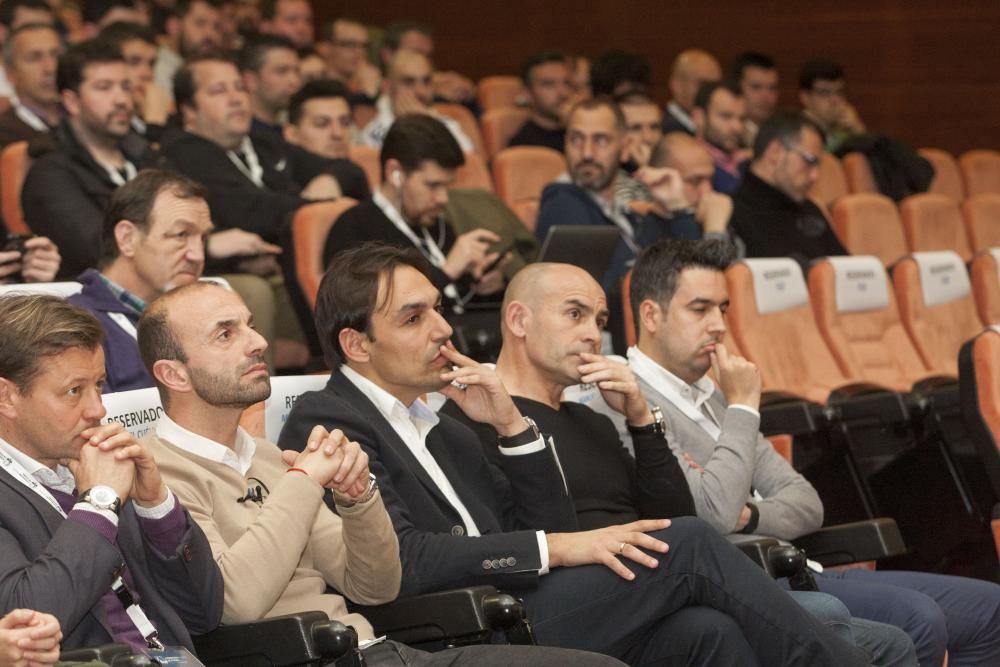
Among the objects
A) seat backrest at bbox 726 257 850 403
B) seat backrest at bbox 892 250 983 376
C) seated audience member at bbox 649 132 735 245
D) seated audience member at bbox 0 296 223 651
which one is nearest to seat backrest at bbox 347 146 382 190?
seated audience member at bbox 649 132 735 245

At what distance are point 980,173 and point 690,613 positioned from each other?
237 inches

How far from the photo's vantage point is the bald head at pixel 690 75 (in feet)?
26.0

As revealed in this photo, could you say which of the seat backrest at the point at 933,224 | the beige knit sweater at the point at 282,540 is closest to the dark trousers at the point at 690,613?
the beige knit sweater at the point at 282,540

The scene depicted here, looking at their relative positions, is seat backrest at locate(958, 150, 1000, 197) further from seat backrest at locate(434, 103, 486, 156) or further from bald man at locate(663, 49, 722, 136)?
seat backrest at locate(434, 103, 486, 156)

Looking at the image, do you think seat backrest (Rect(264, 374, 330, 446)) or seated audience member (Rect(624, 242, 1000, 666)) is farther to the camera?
seated audience member (Rect(624, 242, 1000, 666))

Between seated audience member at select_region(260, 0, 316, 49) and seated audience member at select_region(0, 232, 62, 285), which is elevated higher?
seated audience member at select_region(260, 0, 316, 49)

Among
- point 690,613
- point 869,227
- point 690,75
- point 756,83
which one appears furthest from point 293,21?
point 690,613

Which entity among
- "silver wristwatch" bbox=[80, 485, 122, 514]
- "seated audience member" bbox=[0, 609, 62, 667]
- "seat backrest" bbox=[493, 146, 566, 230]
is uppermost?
"silver wristwatch" bbox=[80, 485, 122, 514]

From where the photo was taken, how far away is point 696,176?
5.72m

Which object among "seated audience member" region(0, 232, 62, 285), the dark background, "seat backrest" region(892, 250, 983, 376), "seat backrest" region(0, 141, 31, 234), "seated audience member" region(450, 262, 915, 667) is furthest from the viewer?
the dark background

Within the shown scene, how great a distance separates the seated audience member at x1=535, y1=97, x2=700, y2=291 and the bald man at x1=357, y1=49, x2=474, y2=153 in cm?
141

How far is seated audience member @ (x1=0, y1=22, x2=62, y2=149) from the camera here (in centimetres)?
546

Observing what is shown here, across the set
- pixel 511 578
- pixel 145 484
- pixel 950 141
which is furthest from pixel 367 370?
pixel 950 141

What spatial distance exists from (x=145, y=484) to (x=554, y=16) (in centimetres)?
790
